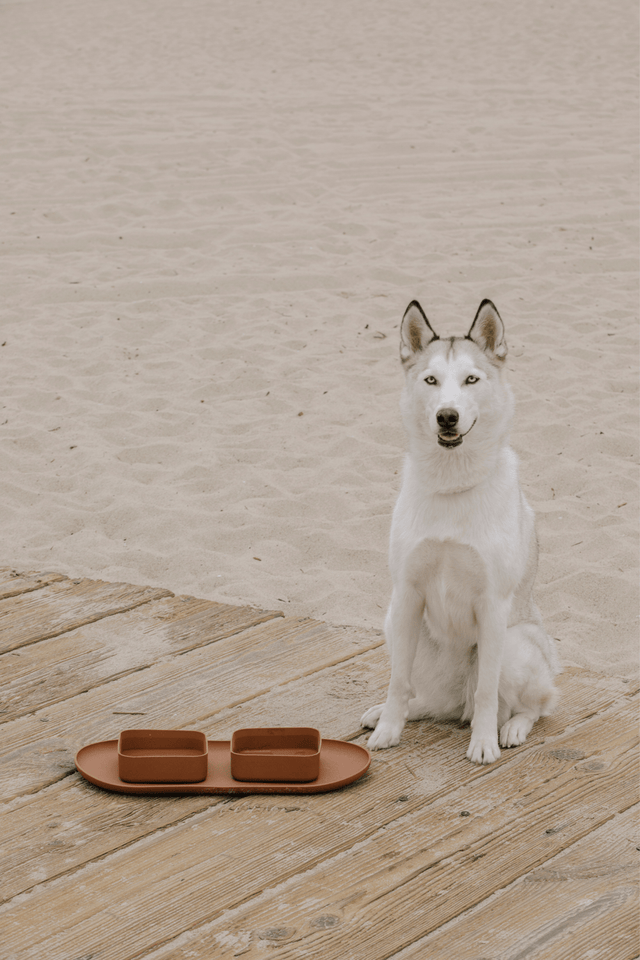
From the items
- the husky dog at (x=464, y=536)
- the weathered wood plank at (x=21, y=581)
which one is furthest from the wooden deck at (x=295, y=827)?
the weathered wood plank at (x=21, y=581)

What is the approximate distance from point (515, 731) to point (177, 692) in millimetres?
924

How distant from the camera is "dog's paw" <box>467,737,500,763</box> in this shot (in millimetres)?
2674

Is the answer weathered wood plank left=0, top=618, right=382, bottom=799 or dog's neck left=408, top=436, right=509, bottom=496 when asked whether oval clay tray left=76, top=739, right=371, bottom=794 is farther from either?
dog's neck left=408, top=436, right=509, bottom=496

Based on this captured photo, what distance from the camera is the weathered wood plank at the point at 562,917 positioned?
2023 millimetres

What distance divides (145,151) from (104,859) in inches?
366

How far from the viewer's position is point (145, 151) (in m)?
10.6

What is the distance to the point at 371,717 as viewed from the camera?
9.38 feet

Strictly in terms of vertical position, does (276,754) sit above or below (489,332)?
below

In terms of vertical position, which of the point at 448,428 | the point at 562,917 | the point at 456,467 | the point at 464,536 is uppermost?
the point at 448,428

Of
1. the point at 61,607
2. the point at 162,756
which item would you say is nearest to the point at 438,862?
the point at 162,756

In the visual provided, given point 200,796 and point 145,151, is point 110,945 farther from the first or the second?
point 145,151

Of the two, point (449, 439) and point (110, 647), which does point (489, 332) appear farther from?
point (110, 647)

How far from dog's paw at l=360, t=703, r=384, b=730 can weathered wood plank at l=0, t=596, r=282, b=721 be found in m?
0.61

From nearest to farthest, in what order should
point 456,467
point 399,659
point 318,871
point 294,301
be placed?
point 318,871
point 456,467
point 399,659
point 294,301
